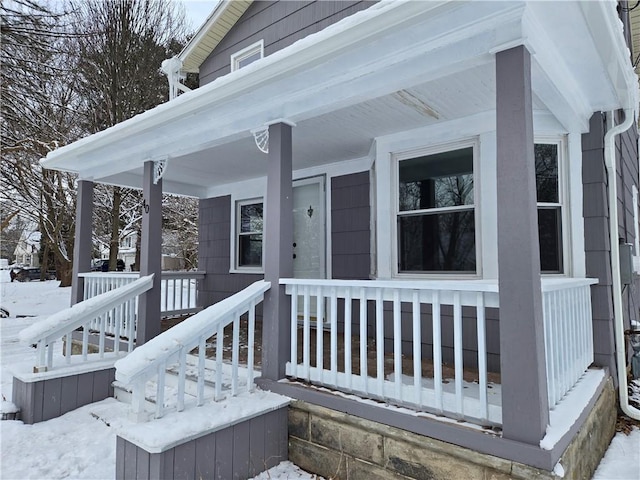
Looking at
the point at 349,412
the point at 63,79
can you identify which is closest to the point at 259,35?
the point at 349,412

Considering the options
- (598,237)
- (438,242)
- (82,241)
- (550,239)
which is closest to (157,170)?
(82,241)

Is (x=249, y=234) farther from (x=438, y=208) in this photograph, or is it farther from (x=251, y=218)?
(x=438, y=208)

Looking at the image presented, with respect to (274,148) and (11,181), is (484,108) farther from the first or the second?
(11,181)

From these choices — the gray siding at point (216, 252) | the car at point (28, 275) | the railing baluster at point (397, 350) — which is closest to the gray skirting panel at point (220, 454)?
the railing baluster at point (397, 350)

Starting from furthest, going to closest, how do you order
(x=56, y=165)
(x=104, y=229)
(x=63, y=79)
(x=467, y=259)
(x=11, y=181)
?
(x=104, y=229)
(x=11, y=181)
(x=63, y=79)
(x=56, y=165)
(x=467, y=259)

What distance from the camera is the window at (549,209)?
11.8 feet

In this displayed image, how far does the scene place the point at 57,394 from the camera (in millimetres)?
3762

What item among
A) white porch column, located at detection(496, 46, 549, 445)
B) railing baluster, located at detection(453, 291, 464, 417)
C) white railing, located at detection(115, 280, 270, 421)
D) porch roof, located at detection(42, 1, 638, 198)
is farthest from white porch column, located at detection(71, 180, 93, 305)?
white porch column, located at detection(496, 46, 549, 445)

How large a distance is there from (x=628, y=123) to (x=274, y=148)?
2782mm

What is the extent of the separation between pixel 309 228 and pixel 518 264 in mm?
3917

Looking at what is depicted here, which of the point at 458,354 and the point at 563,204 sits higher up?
the point at 563,204

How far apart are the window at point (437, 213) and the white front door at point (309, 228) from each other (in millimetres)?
1547

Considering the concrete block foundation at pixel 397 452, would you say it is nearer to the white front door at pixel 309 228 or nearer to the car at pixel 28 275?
the white front door at pixel 309 228

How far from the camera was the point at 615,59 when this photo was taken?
2.65m
